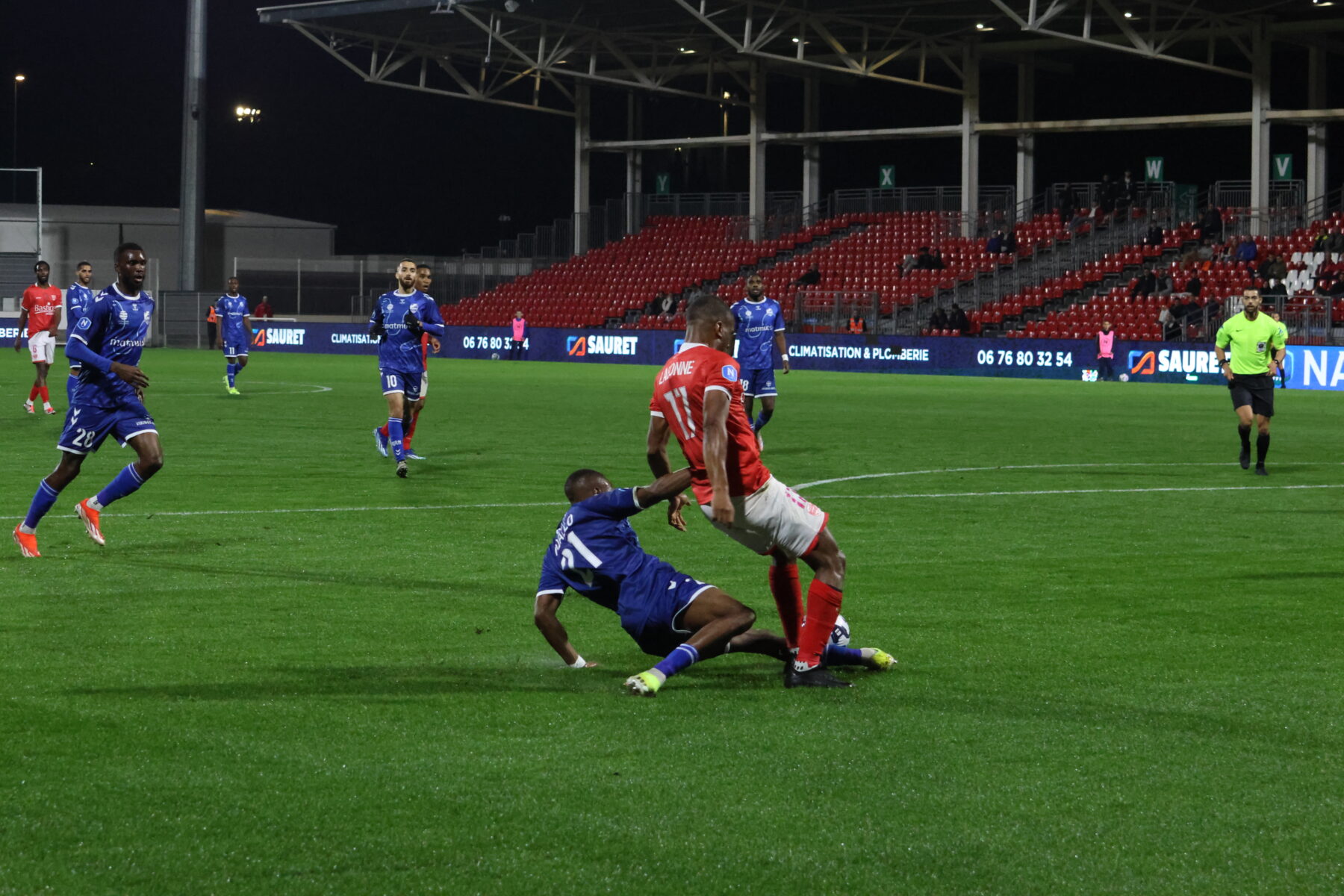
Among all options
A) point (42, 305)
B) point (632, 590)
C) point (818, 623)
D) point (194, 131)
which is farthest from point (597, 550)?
point (194, 131)

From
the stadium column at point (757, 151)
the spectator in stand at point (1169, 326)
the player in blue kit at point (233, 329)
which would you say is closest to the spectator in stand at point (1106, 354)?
the spectator in stand at point (1169, 326)

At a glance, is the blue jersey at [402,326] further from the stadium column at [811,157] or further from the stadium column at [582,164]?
the stadium column at [582,164]

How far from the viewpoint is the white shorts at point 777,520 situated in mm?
7035

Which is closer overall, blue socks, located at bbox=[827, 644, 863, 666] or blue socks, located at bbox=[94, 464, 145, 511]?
blue socks, located at bbox=[827, 644, 863, 666]

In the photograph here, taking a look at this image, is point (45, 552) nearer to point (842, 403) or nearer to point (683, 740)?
point (683, 740)

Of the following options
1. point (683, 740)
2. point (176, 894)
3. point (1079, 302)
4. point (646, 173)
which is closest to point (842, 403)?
point (1079, 302)

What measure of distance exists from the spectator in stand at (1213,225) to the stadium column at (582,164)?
77.8ft

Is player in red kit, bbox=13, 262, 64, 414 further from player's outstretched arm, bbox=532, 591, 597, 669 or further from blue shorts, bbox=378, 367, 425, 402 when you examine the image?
player's outstretched arm, bbox=532, 591, 597, 669

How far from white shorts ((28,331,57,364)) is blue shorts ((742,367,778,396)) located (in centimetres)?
1082

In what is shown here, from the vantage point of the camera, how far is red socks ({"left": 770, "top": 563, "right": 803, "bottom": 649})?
292 inches

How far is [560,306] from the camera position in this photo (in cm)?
5791

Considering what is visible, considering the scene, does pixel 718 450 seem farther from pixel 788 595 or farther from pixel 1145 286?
pixel 1145 286

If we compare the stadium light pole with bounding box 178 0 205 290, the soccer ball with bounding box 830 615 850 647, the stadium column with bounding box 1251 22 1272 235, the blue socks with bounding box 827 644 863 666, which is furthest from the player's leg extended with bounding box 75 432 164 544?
the stadium light pole with bounding box 178 0 205 290

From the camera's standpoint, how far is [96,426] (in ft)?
36.4
